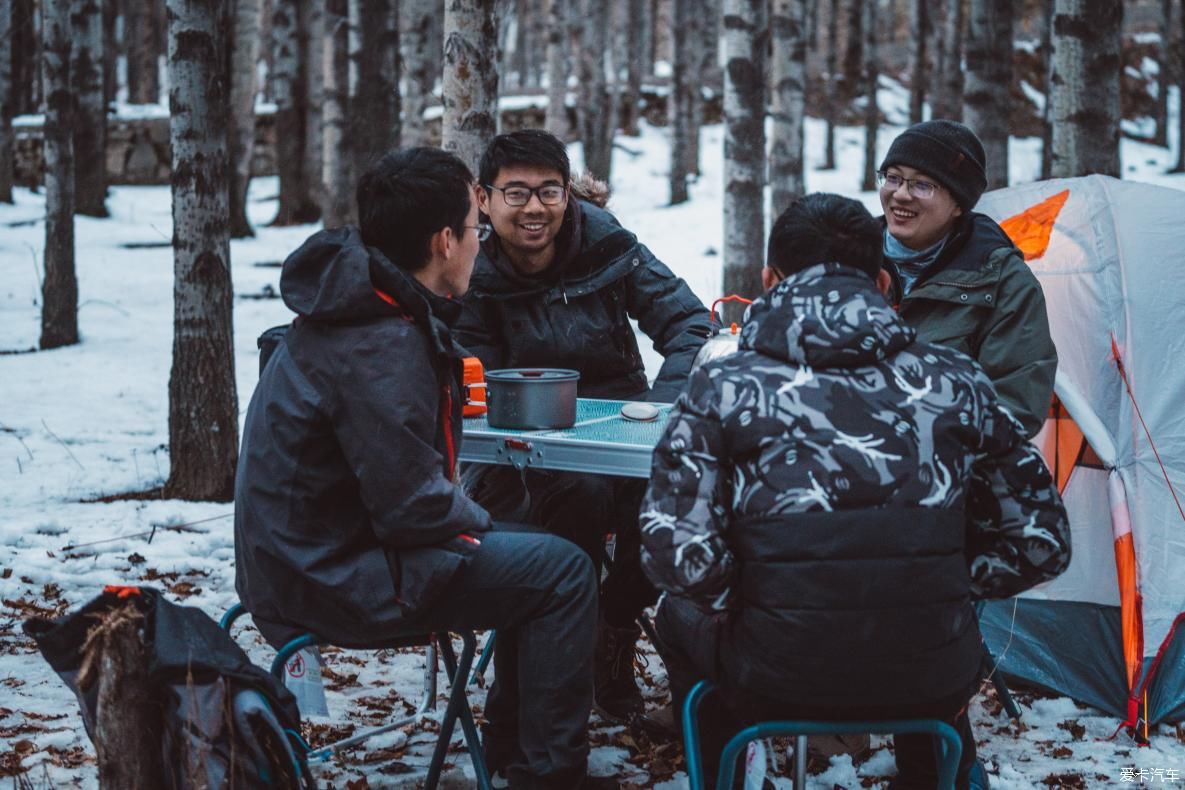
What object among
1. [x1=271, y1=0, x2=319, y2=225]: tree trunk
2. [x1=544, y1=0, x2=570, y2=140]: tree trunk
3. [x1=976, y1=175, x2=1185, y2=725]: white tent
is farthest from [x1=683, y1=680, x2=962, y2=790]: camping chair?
[x1=271, y1=0, x2=319, y2=225]: tree trunk

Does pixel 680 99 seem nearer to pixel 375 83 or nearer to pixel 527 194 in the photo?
pixel 375 83

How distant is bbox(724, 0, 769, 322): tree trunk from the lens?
8.88 meters

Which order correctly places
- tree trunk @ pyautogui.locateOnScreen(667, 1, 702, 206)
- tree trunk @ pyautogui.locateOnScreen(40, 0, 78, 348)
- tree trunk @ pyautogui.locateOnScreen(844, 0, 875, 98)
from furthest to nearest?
tree trunk @ pyautogui.locateOnScreen(844, 0, 875, 98), tree trunk @ pyautogui.locateOnScreen(667, 1, 702, 206), tree trunk @ pyautogui.locateOnScreen(40, 0, 78, 348)

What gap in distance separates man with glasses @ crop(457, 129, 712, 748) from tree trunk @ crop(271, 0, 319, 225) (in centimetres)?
1367

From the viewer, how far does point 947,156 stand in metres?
3.66

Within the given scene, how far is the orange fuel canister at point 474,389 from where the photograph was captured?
3500 millimetres

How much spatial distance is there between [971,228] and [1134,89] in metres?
29.4

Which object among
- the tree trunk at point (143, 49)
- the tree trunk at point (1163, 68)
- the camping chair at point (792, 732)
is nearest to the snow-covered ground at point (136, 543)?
the camping chair at point (792, 732)

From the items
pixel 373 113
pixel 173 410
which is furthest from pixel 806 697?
pixel 373 113

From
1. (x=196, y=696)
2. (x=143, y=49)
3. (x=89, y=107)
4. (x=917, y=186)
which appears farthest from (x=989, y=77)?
(x=143, y=49)

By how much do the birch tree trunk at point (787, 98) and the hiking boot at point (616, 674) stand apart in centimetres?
720

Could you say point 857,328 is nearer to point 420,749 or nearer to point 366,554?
point 366,554

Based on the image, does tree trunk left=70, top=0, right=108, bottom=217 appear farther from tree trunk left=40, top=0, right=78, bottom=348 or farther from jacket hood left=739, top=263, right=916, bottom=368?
jacket hood left=739, top=263, right=916, bottom=368

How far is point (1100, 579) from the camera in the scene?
420 centimetres
